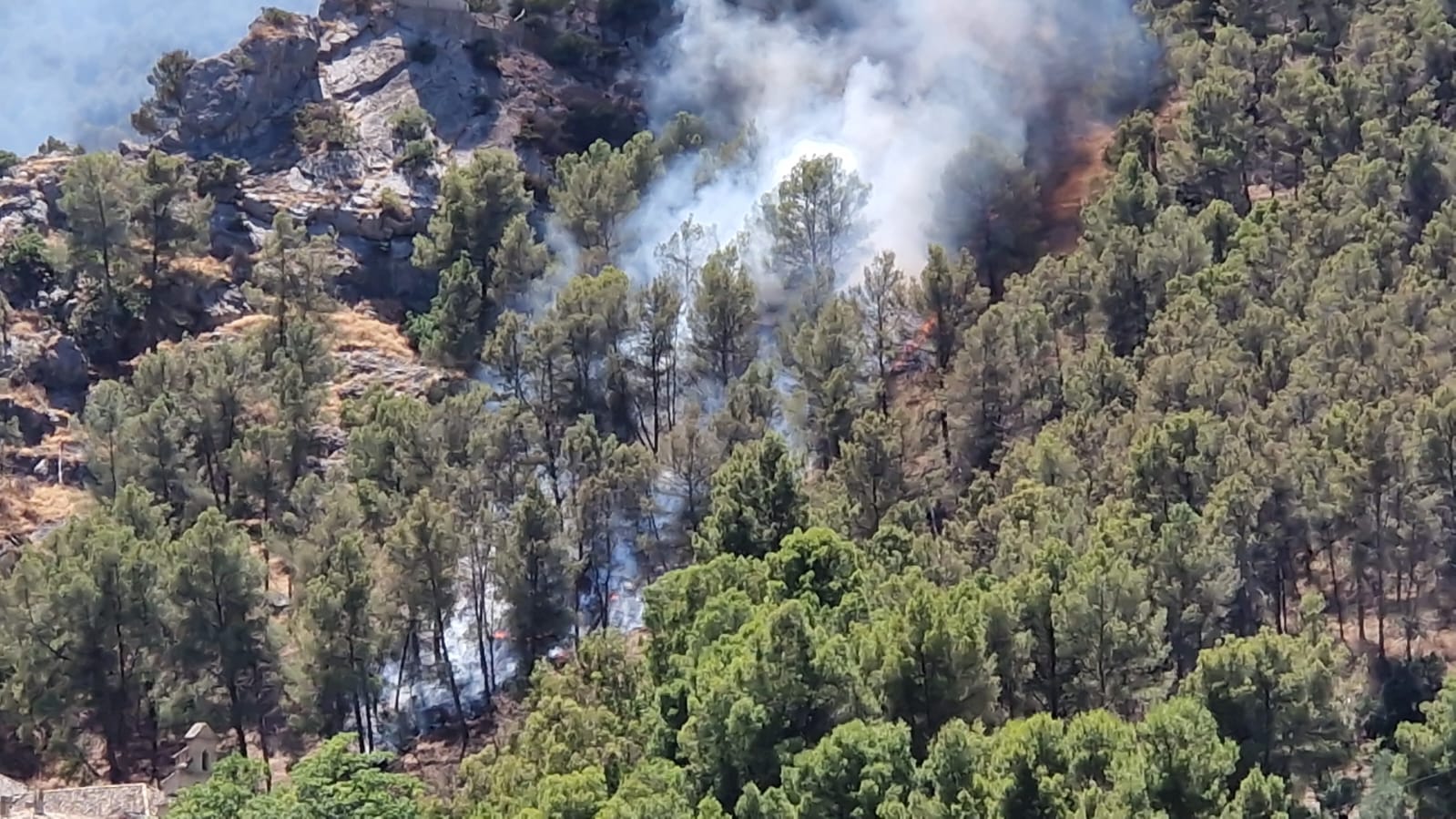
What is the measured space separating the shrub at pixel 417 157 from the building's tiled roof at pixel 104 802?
3856cm

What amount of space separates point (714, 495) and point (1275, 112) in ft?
102

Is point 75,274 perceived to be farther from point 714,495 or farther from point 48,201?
point 714,495

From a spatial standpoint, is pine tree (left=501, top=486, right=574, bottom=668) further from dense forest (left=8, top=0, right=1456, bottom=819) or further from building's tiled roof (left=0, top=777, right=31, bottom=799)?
building's tiled roof (left=0, top=777, right=31, bottom=799)

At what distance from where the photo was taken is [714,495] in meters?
48.8

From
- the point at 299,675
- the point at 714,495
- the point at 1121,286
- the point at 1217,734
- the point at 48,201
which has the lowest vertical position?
the point at 1217,734

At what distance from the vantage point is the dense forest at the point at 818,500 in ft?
123

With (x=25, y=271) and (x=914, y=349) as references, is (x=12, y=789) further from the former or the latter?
(x=914, y=349)

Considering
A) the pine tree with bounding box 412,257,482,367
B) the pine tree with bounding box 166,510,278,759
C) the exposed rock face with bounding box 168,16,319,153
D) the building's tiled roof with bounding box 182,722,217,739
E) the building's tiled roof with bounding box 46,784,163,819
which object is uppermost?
the exposed rock face with bounding box 168,16,319,153

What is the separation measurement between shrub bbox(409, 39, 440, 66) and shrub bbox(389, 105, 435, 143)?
4.67 metres

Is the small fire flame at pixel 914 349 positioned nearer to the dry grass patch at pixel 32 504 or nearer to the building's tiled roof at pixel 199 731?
the building's tiled roof at pixel 199 731

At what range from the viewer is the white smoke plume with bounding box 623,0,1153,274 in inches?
2790

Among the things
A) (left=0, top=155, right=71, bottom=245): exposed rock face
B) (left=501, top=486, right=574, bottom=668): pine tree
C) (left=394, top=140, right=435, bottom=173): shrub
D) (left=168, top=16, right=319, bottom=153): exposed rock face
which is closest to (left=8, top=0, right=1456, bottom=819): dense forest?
(left=501, top=486, right=574, bottom=668): pine tree

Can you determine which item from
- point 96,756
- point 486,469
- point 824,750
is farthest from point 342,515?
point 824,750

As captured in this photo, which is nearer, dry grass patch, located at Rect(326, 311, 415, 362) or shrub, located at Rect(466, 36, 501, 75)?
dry grass patch, located at Rect(326, 311, 415, 362)
